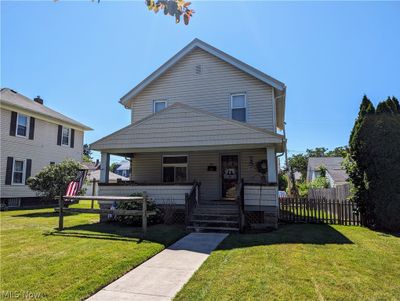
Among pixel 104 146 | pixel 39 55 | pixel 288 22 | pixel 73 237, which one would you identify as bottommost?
pixel 73 237

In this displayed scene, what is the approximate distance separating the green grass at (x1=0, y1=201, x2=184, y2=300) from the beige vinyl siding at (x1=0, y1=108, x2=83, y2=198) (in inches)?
423

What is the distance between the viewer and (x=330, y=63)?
14.7 metres

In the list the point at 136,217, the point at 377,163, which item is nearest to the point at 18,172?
the point at 136,217

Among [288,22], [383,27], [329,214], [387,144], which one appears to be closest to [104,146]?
[288,22]

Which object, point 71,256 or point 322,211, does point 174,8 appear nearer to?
point 71,256

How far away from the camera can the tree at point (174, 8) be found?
2691 millimetres

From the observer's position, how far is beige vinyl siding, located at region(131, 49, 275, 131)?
1315 centimetres

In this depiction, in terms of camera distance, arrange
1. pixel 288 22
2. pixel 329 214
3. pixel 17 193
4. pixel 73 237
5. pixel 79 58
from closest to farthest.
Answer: pixel 73 237
pixel 288 22
pixel 329 214
pixel 79 58
pixel 17 193

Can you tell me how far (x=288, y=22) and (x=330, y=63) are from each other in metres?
5.31

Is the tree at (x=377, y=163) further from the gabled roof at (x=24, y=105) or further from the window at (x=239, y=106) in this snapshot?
the gabled roof at (x=24, y=105)

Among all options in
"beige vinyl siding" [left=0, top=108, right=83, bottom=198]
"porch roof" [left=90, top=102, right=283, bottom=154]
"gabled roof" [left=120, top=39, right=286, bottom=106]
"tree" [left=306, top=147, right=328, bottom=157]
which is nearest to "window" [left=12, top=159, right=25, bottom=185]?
"beige vinyl siding" [left=0, top=108, right=83, bottom=198]

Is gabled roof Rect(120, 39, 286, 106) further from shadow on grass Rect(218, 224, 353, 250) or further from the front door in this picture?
shadow on grass Rect(218, 224, 353, 250)

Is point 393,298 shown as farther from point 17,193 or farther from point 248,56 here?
point 17,193

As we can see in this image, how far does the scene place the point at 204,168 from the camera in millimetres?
13320
